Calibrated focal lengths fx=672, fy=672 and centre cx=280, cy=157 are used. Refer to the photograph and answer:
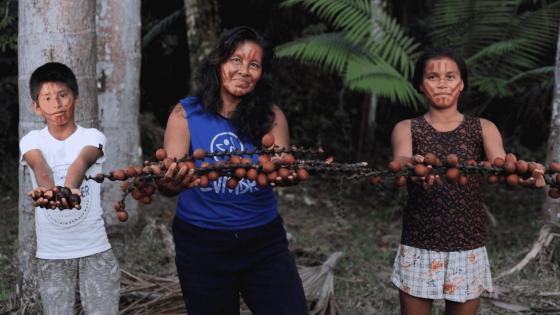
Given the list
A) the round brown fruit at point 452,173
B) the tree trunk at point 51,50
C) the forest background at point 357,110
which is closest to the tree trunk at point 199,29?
the forest background at point 357,110

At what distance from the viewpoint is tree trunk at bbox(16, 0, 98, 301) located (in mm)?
3275

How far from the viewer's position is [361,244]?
5562 mm

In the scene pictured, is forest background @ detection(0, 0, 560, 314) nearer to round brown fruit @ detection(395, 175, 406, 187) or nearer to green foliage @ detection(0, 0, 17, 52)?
green foliage @ detection(0, 0, 17, 52)

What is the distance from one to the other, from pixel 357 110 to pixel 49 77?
633 cm

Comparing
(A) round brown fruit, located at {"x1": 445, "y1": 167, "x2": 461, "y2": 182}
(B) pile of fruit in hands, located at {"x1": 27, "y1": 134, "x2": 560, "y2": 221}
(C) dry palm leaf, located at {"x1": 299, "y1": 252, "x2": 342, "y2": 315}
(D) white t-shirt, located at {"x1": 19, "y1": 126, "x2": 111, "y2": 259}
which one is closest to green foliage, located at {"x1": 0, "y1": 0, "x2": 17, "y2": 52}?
(D) white t-shirt, located at {"x1": 19, "y1": 126, "x2": 111, "y2": 259}

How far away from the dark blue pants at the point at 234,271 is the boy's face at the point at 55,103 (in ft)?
2.02

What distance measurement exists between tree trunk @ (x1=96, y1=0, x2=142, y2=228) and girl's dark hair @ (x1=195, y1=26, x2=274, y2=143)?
2.63 metres

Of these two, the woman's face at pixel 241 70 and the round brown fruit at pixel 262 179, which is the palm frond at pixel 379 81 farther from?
the round brown fruit at pixel 262 179

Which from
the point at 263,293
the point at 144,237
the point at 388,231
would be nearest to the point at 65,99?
the point at 263,293

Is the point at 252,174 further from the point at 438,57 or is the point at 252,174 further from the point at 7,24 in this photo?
the point at 7,24

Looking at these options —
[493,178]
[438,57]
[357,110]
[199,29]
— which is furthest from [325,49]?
[493,178]

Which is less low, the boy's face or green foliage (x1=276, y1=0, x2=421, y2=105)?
green foliage (x1=276, y1=0, x2=421, y2=105)

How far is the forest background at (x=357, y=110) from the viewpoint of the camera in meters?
4.50

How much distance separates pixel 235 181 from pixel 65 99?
0.89 metres
